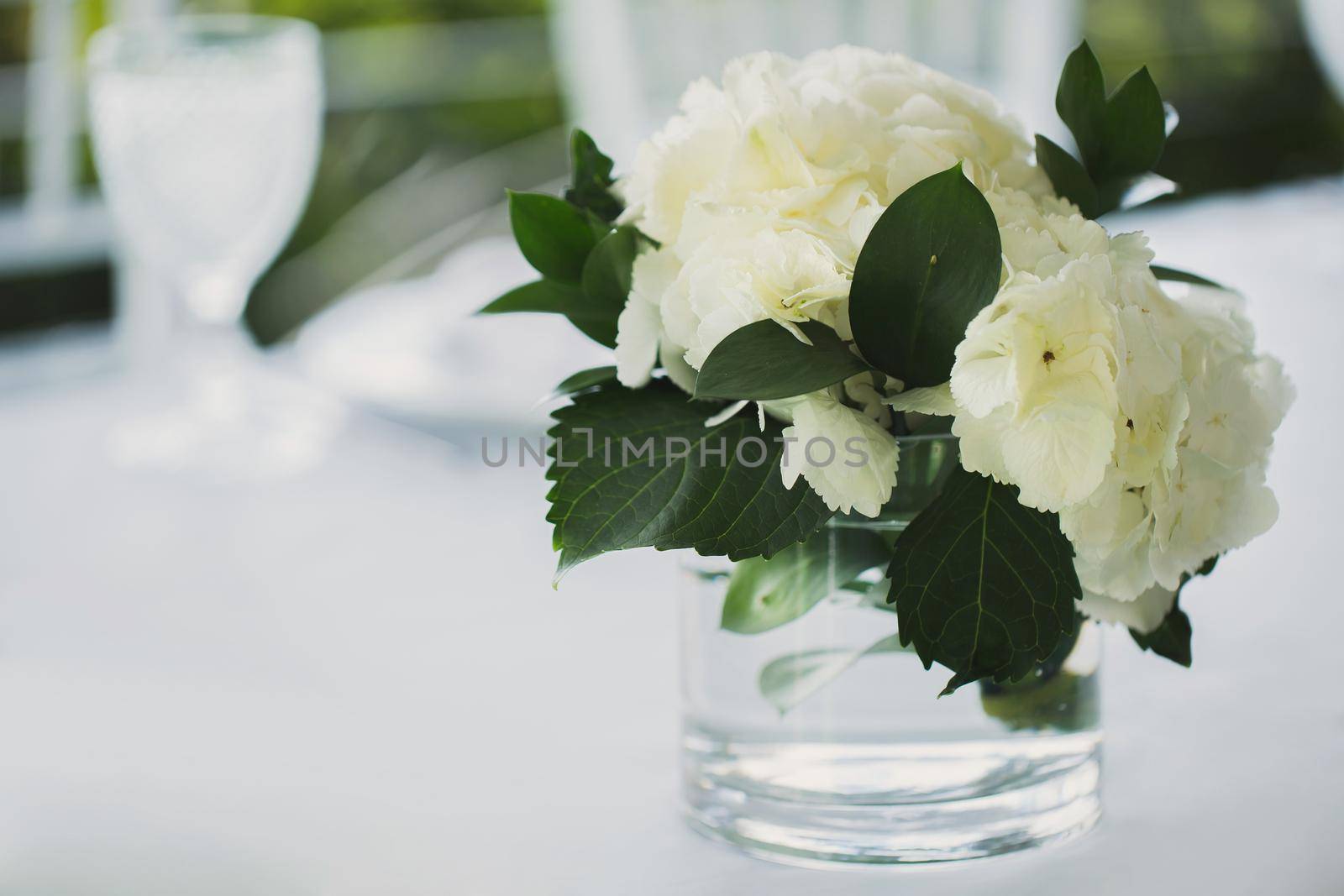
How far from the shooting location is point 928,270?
392 millimetres

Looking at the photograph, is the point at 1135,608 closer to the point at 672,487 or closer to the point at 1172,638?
the point at 1172,638

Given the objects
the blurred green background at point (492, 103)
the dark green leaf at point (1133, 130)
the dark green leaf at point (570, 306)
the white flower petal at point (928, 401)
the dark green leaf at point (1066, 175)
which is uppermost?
the dark green leaf at point (1133, 130)

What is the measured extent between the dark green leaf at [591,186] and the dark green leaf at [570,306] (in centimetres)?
4

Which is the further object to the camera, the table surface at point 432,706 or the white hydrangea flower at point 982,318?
the table surface at point 432,706

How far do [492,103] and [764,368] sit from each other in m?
4.60

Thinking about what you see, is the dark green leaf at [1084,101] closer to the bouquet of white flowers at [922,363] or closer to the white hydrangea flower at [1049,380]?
the bouquet of white flowers at [922,363]

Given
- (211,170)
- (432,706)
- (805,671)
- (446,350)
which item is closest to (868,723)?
(805,671)

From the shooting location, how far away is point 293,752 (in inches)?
23.7

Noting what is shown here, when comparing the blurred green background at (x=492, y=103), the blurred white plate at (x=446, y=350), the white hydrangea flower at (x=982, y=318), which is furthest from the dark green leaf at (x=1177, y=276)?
the blurred green background at (x=492, y=103)

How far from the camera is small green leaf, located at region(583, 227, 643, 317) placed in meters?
0.45

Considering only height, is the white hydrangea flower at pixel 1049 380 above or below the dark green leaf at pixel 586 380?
above

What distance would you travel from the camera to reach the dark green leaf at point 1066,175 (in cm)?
46

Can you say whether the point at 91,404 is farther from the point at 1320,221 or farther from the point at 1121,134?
the point at 1320,221

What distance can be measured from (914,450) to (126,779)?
377 millimetres
